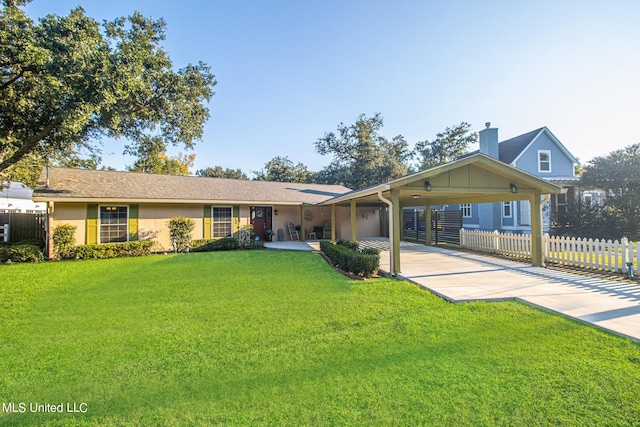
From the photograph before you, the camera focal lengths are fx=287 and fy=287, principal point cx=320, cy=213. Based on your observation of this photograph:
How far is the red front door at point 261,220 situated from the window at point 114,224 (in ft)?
17.9

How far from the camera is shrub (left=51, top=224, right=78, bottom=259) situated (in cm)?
1027

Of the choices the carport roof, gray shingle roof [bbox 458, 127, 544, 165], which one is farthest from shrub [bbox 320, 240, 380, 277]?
gray shingle roof [bbox 458, 127, 544, 165]

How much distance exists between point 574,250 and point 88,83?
14628mm

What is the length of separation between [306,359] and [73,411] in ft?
6.91

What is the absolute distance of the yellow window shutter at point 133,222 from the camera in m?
11.8

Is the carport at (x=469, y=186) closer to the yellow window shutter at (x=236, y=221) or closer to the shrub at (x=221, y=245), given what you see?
the shrub at (x=221, y=245)

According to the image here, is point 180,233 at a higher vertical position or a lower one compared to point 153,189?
lower

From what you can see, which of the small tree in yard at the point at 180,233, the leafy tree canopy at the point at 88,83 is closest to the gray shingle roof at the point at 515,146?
the leafy tree canopy at the point at 88,83

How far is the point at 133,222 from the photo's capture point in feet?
39.0

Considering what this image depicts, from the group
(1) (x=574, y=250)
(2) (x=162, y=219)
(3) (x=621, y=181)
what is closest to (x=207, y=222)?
(2) (x=162, y=219)

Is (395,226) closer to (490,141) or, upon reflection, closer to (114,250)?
(114,250)

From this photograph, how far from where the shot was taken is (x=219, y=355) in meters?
3.37

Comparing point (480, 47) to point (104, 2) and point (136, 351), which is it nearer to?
point (136, 351)

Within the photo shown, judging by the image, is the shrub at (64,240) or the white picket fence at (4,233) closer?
the shrub at (64,240)
